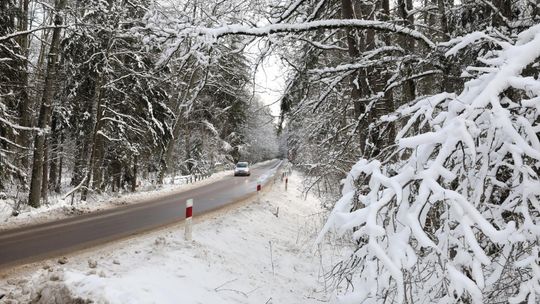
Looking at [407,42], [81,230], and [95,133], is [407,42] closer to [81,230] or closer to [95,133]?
[81,230]

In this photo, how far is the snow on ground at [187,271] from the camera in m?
5.38

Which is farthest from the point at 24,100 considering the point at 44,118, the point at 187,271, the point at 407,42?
the point at 407,42

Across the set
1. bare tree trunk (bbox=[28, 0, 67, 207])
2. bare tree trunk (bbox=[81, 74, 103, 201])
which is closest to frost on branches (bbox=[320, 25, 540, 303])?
bare tree trunk (bbox=[28, 0, 67, 207])

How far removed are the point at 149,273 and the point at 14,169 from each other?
30.8 feet

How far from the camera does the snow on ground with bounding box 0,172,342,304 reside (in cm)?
538

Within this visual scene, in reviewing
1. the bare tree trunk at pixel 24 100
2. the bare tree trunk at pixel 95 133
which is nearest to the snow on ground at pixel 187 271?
the bare tree trunk at pixel 95 133

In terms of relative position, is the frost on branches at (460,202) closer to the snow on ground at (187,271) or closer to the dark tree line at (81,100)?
the snow on ground at (187,271)

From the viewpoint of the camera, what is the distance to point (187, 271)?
704 centimetres

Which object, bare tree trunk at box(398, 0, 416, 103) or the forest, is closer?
the forest

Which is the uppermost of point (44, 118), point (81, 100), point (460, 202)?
point (81, 100)

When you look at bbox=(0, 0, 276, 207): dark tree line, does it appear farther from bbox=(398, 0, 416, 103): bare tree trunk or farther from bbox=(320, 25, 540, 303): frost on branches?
bbox=(320, 25, 540, 303): frost on branches

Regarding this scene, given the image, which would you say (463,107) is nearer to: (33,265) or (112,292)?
(112,292)

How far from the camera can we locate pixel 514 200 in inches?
106

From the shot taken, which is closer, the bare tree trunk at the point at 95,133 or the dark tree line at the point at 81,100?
the dark tree line at the point at 81,100
